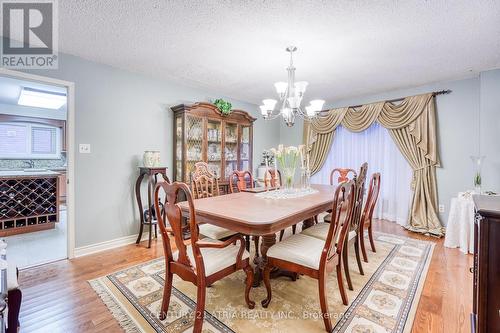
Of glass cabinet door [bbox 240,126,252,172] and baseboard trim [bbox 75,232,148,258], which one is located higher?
glass cabinet door [bbox 240,126,252,172]

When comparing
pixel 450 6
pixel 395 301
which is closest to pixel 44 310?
pixel 395 301

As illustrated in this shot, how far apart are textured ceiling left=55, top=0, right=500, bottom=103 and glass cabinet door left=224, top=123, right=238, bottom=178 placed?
38.8 inches

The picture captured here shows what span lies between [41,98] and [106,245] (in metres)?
3.58

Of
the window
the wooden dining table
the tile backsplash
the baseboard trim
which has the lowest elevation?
the baseboard trim

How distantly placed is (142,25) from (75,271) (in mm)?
2425

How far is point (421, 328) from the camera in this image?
1.58 metres

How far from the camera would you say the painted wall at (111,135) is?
279cm

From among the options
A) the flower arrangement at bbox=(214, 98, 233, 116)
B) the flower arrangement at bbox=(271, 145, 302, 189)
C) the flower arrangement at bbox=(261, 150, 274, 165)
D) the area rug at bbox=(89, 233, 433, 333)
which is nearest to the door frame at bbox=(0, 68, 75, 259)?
the area rug at bbox=(89, 233, 433, 333)

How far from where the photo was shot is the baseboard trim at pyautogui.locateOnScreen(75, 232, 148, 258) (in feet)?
9.17

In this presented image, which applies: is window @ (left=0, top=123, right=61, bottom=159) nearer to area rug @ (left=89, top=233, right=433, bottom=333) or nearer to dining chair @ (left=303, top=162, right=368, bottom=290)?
area rug @ (left=89, top=233, right=433, bottom=333)

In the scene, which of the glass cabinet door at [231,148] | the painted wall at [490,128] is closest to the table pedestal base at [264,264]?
the glass cabinet door at [231,148]

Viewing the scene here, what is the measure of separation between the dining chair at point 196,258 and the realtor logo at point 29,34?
5.82 feet

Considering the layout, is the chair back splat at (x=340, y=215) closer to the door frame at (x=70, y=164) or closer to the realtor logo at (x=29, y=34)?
the realtor logo at (x=29, y=34)

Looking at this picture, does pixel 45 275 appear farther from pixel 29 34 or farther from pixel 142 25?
pixel 142 25
